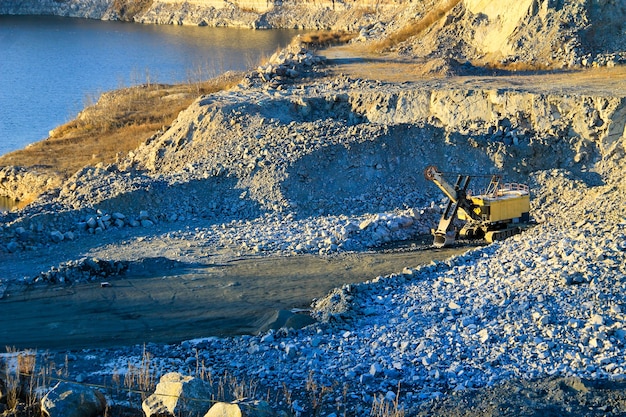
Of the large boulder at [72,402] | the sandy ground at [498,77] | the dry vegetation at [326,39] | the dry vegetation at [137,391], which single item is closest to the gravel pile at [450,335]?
the dry vegetation at [137,391]

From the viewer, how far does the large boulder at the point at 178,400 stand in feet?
37.0

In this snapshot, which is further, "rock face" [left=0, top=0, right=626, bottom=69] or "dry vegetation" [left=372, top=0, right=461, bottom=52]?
"dry vegetation" [left=372, top=0, right=461, bottom=52]

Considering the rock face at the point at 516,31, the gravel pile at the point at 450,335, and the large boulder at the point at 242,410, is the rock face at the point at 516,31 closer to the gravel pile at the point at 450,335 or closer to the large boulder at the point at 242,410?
the gravel pile at the point at 450,335

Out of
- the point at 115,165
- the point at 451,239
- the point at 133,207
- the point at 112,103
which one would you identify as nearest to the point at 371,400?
the point at 451,239

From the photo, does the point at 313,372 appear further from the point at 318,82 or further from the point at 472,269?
the point at 318,82

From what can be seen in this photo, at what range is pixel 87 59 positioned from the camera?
57.0m

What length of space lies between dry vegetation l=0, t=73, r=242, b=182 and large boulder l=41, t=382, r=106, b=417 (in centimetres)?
1834

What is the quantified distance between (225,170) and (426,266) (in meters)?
8.21

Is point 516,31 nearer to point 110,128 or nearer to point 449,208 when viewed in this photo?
point 449,208

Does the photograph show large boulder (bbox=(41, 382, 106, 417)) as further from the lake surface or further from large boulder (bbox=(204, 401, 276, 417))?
the lake surface

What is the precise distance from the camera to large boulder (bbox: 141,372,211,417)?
1127 cm

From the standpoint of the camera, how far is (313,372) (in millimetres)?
13180

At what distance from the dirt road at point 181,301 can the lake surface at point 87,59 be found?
1867cm

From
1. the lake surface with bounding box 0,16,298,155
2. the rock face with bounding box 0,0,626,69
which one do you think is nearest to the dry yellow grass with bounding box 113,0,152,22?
the lake surface with bounding box 0,16,298,155
